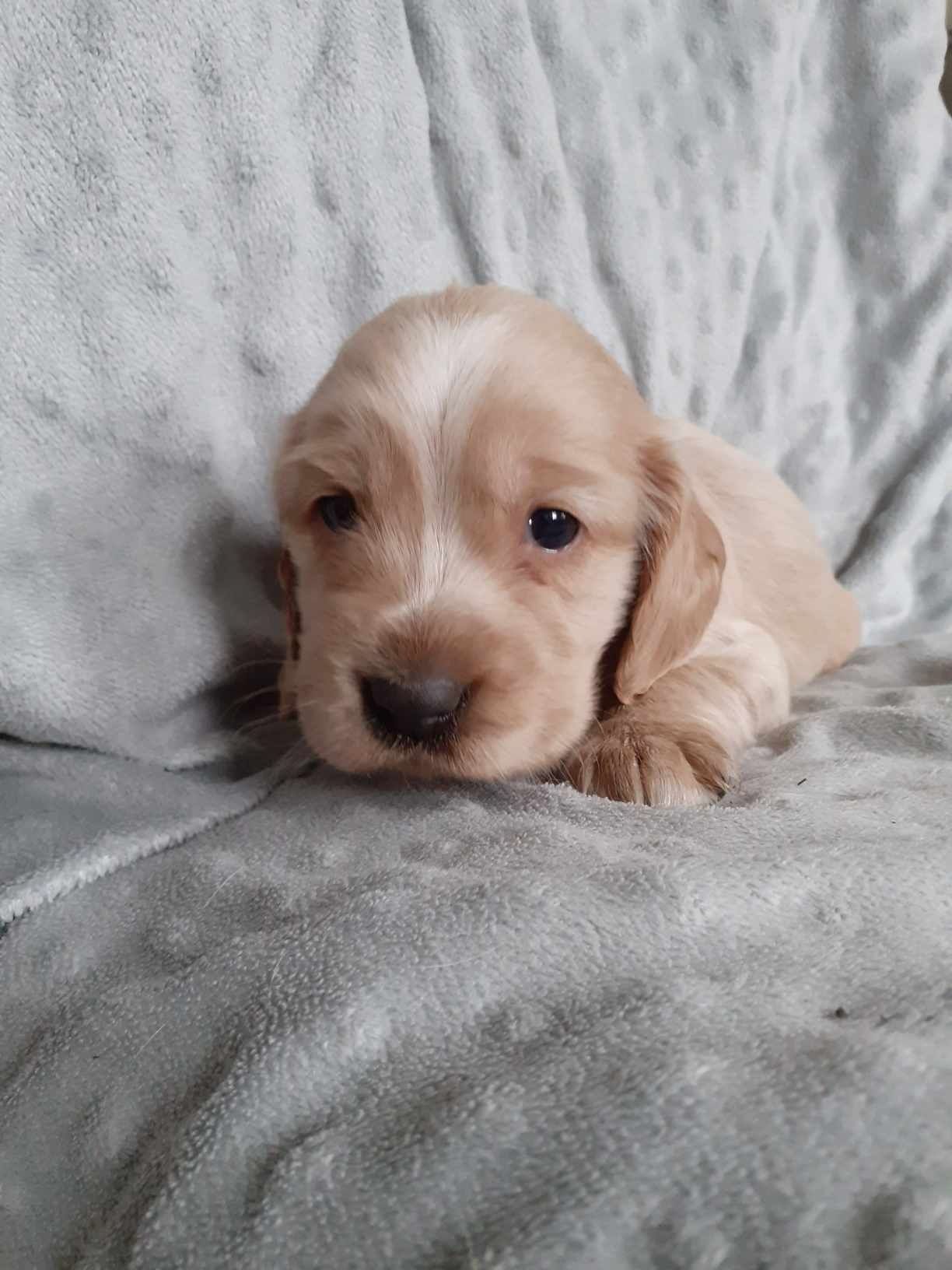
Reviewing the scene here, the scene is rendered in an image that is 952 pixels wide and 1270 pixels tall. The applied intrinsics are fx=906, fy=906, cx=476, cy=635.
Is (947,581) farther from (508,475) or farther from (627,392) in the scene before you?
(508,475)

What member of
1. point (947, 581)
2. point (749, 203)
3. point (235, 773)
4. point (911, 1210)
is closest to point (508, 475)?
point (235, 773)

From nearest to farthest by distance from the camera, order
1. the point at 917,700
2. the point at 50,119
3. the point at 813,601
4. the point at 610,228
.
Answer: the point at 50,119 < the point at 917,700 < the point at 813,601 < the point at 610,228

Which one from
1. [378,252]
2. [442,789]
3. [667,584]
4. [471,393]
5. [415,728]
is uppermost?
[378,252]

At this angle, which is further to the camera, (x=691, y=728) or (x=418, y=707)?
(x=691, y=728)

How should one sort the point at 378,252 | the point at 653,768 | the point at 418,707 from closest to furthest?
the point at 418,707 → the point at 653,768 → the point at 378,252

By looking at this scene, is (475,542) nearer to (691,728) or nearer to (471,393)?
(471,393)

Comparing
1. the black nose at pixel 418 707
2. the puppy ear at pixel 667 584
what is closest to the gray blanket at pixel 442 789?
the black nose at pixel 418 707

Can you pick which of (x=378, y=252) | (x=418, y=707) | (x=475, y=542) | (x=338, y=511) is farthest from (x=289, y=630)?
(x=378, y=252)
